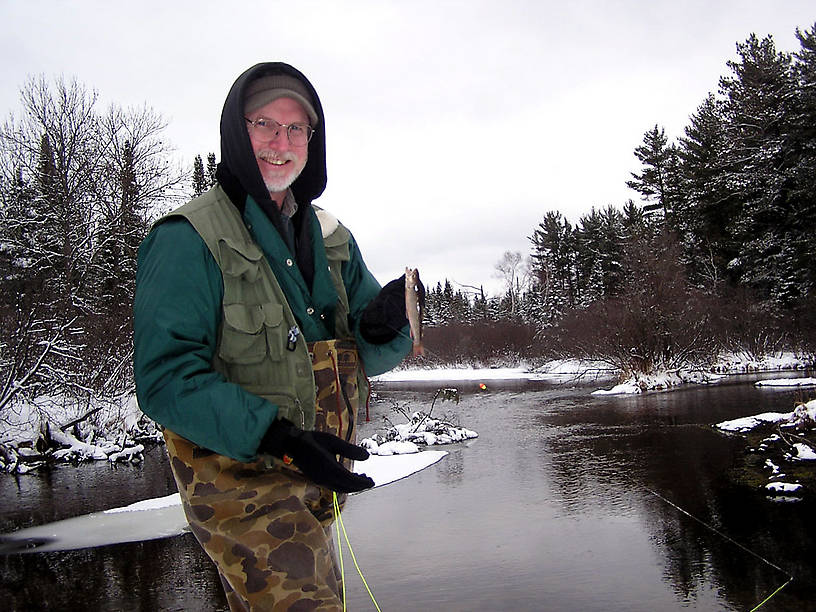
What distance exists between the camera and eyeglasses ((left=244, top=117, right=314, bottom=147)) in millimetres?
2127

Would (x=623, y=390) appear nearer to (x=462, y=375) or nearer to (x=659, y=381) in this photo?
(x=659, y=381)

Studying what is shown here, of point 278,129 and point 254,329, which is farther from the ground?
point 278,129

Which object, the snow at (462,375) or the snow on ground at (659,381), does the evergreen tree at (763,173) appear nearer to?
the snow on ground at (659,381)

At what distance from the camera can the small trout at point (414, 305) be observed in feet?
7.43

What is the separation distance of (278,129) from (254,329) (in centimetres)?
73

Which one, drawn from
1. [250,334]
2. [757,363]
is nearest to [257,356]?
[250,334]

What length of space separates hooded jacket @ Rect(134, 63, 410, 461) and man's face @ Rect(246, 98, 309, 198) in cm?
9

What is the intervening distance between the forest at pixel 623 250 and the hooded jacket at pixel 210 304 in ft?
36.9

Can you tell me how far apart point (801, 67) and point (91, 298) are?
30.3 m

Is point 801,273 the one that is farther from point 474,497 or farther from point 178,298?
point 178,298

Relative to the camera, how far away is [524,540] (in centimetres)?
618

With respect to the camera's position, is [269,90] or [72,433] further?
[72,433]

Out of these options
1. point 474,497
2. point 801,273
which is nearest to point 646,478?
point 474,497

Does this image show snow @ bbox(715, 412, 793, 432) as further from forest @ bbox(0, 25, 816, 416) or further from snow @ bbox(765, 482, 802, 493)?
forest @ bbox(0, 25, 816, 416)
